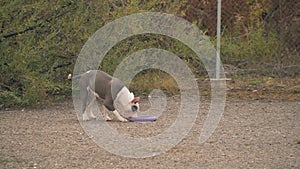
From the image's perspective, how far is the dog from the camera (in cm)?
910

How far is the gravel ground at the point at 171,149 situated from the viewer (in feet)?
21.5

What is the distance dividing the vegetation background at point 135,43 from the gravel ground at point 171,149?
57cm

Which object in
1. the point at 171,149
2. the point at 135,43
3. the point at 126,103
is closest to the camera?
the point at 171,149

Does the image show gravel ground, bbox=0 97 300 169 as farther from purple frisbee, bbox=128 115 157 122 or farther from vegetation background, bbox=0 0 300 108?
vegetation background, bbox=0 0 300 108

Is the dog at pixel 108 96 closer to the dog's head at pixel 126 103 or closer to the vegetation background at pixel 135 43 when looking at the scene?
the dog's head at pixel 126 103

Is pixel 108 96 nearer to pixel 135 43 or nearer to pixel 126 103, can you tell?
pixel 126 103

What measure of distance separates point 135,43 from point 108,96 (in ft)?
7.88

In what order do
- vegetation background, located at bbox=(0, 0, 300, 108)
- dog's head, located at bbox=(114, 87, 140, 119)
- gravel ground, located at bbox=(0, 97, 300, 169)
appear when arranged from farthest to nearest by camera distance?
vegetation background, located at bbox=(0, 0, 300, 108) → dog's head, located at bbox=(114, 87, 140, 119) → gravel ground, located at bbox=(0, 97, 300, 169)

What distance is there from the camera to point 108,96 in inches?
359

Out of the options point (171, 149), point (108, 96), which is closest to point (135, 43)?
point (108, 96)

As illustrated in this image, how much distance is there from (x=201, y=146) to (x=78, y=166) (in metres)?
1.51

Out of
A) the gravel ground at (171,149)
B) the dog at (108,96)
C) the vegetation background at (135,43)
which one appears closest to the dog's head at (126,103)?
the dog at (108,96)

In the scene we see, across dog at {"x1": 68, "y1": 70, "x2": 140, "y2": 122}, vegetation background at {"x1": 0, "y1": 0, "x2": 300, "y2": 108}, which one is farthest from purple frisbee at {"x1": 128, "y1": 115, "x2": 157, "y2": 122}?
vegetation background at {"x1": 0, "y1": 0, "x2": 300, "y2": 108}

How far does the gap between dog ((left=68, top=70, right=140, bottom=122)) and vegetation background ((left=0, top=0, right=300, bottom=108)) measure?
1.16 metres
